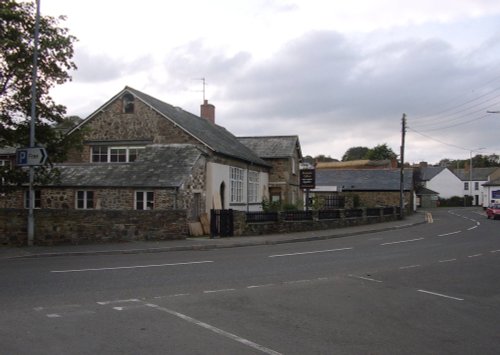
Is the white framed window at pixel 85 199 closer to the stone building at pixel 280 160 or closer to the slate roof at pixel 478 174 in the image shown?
the stone building at pixel 280 160

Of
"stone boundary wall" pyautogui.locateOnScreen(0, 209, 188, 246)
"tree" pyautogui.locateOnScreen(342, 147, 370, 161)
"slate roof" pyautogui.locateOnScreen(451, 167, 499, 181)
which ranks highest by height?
"tree" pyautogui.locateOnScreen(342, 147, 370, 161)

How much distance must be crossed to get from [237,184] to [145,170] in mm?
8559

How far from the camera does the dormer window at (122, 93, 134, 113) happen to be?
30156 mm

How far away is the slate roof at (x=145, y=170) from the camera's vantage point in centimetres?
2502

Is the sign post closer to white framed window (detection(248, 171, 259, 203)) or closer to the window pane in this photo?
white framed window (detection(248, 171, 259, 203))

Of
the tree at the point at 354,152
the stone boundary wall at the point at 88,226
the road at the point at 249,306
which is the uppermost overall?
the tree at the point at 354,152

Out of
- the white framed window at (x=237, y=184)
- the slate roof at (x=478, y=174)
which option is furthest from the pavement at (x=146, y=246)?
the slate roof at (x=478, y=174)

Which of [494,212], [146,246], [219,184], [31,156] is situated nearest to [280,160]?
[219,184]

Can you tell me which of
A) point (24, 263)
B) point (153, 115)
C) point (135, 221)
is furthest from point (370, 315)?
point (153, 115)

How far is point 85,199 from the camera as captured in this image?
26797mm

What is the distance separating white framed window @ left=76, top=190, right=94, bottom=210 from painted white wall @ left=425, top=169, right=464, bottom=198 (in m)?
83.7

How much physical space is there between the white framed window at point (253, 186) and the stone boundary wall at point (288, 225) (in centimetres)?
731

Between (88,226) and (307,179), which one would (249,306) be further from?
(307,179)

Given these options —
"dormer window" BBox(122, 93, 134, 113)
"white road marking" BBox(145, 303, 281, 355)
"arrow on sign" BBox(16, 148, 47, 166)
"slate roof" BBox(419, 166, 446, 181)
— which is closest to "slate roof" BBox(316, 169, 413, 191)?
"dormer window" BBox(122, 93, 134, 113)
